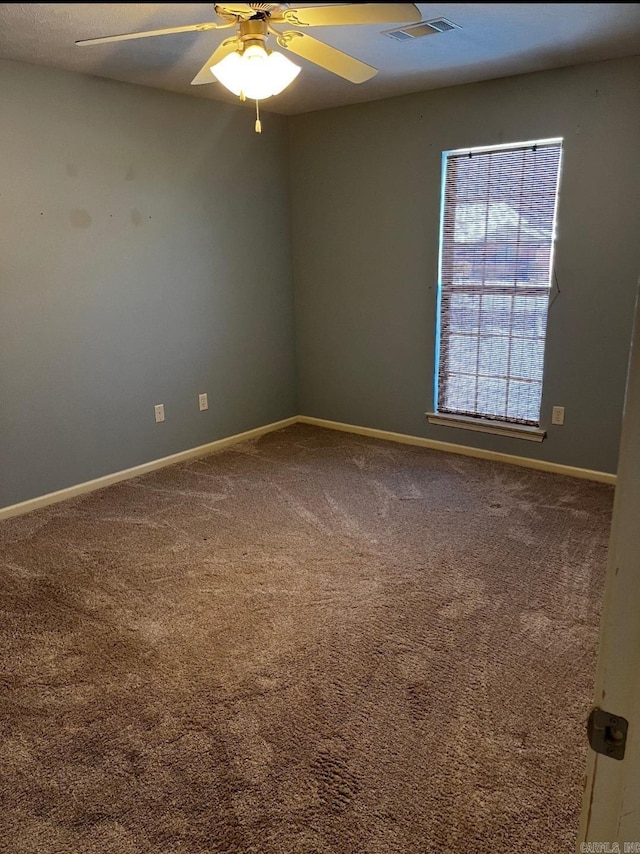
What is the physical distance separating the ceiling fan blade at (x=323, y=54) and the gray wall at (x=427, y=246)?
1.53 meters

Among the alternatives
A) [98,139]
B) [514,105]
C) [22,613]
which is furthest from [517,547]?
[98,139]

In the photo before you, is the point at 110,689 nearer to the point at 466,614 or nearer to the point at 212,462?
the point at 466,614

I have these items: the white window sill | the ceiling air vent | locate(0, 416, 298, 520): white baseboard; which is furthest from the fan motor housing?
the white window sill

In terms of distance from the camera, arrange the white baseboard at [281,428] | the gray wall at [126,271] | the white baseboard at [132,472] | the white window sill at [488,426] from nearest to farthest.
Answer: the gray wall at [126,271] < the white baseboard at [132,472] < the white baseboard at [281,428] < the white window sill at [488,426]

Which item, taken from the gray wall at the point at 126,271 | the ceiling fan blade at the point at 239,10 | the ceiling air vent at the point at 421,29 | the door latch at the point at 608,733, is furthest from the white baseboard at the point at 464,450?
the door latch at the point at 608,733

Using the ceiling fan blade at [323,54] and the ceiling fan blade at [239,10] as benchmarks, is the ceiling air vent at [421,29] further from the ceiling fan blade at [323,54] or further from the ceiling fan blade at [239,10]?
the ceiling fan blade at [239,10]

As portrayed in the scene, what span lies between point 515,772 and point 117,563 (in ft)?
6.49

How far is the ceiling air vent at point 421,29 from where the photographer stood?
2740 mm

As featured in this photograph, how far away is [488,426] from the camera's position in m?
4.23

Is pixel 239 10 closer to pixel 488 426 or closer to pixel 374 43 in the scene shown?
pixel 374 43

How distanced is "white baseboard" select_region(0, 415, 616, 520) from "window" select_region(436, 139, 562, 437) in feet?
0.88

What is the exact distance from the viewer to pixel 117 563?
9.74ft

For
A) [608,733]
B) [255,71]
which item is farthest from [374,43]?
[608,733]

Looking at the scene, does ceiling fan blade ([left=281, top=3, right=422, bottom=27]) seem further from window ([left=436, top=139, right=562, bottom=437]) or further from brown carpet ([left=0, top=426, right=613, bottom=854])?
brown carpet ([left=0, top=426, right=613, bottom=854])
